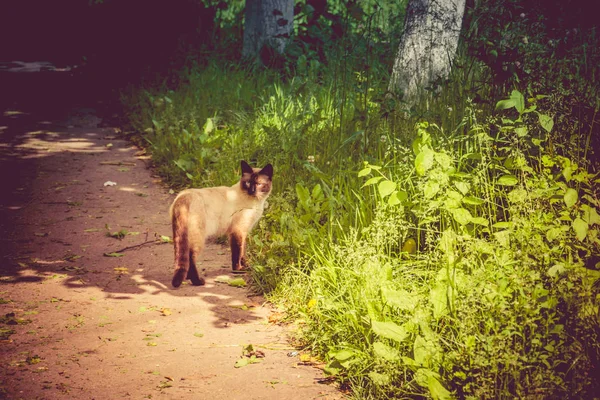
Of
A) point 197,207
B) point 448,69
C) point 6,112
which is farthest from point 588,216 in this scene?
point 6,112

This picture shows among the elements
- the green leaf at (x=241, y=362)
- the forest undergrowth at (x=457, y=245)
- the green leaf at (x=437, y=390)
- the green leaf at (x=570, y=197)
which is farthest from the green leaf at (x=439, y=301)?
the green leaf at (x=241, y=362)

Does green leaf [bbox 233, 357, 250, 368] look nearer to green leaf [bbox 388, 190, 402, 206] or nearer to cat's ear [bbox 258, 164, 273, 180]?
green leaf [bbox 388, 190, 402, 206]

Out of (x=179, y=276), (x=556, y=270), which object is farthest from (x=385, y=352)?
(x=179, y=276)

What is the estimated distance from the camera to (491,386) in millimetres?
2982

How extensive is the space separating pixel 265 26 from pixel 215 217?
277 inches

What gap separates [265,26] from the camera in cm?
1152

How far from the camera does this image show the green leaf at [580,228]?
3.20 meters

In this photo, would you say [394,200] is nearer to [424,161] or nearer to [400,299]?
[424,161]

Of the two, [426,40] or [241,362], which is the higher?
[426,40]

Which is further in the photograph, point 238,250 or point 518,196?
point 238,250

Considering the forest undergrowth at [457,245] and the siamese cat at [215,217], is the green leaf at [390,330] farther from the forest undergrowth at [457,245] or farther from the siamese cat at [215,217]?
the siamese cat at [215,217]

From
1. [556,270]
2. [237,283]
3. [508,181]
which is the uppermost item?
[508,181]

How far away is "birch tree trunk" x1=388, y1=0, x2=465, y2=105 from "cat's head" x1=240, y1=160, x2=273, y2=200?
1667 millimetres

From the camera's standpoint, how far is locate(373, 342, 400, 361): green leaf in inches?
130
